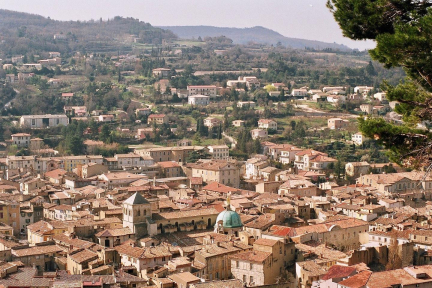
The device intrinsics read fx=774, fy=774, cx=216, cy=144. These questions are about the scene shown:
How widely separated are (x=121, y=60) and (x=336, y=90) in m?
42.0

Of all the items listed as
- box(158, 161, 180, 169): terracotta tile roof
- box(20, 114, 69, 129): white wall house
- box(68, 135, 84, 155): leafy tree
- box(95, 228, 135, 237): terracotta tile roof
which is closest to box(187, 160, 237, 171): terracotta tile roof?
box(158, 161, 180, 169): terracotta tile roof

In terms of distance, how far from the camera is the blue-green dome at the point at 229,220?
96.0 feet

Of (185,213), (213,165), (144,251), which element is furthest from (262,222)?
(213,165)

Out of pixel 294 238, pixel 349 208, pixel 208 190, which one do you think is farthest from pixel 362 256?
pixel 208 190

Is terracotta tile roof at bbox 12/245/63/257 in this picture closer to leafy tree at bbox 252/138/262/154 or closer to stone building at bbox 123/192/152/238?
stone building at bbox 123/192/152/238

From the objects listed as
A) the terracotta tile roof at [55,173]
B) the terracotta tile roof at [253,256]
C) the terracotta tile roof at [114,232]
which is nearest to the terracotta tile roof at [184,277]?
the terracotta tile roof at [253,256]

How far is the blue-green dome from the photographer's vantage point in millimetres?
29266

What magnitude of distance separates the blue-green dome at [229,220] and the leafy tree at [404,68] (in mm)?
17360

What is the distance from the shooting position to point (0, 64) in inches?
3971

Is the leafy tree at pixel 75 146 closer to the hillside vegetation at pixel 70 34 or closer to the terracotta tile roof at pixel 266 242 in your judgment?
the terracotta tile roof at pixel 266 242

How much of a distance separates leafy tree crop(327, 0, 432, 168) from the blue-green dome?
17.4 metres

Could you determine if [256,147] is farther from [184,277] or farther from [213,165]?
[184,277]

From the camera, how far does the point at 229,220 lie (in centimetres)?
2933

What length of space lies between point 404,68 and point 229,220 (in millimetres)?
18076
